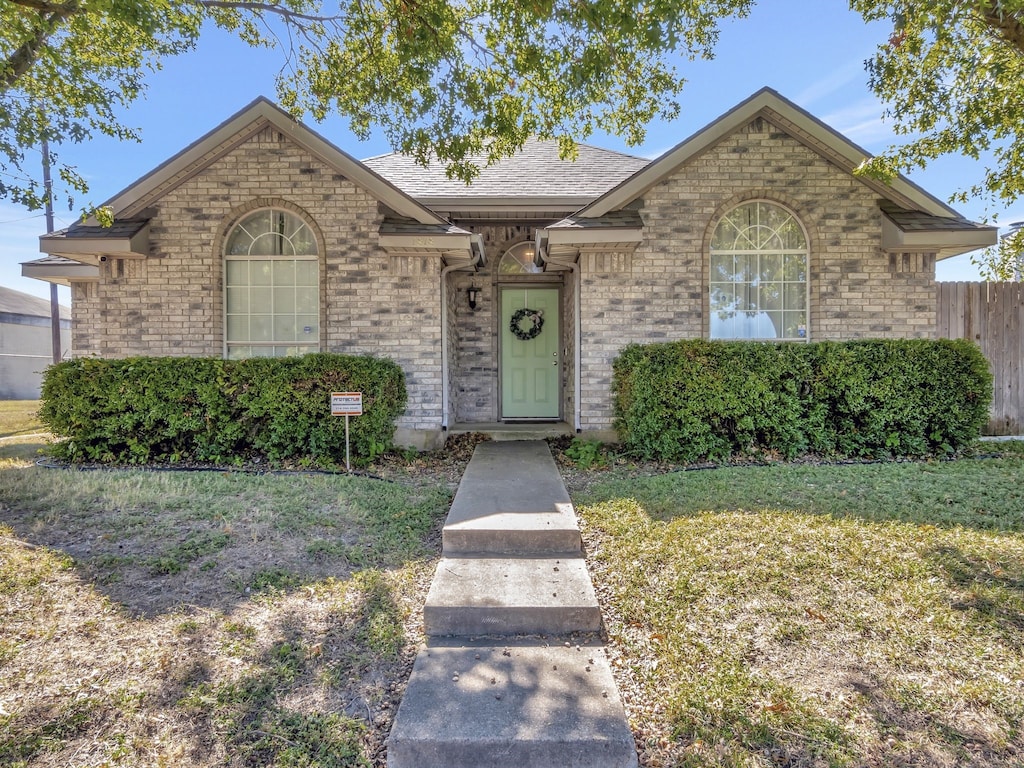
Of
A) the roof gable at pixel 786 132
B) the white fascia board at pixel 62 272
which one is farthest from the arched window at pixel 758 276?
the white fascia board at pixel 62 272

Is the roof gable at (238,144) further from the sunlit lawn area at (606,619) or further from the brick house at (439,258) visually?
the sunlit lawn area at (606,619)

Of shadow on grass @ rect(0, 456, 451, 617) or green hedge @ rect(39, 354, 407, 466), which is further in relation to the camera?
green hedge @ rect(39, 354, 407, 466)

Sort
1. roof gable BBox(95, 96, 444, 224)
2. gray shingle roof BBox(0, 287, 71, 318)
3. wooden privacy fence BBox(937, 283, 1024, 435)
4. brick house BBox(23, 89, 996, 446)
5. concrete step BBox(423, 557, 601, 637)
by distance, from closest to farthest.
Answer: concrete step BBox(423, 557, 601, 637), roof gable BBox(95, 96, 444, 224), brick house BBox(23, 89, 996, 446), wooden privacy fence BBox(937, 283, 1024, 435), gray shingle roof BBox(0, 287, 71, 318)

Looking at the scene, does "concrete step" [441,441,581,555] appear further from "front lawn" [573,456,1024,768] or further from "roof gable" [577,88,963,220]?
"roof gable" [577,88,963,220]

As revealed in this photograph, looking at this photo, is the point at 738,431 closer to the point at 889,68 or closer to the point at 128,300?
the point at 889,68

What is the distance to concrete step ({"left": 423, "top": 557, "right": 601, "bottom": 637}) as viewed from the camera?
10.0 ft

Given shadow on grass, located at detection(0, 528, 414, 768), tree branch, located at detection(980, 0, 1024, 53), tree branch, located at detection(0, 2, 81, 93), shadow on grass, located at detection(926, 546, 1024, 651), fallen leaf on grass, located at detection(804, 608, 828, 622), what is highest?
tree branch, located at detection(0, 2, 81, 93)

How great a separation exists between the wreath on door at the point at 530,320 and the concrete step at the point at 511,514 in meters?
3.93

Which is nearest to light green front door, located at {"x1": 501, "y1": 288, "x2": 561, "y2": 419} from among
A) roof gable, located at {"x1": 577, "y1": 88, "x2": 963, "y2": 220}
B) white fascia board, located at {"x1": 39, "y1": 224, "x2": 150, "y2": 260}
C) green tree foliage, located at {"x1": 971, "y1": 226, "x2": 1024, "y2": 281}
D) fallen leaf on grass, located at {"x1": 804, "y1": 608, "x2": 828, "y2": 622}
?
roof gable, located at {"x1": 577, "y1": 88, "x2": 963, "y2": 220}

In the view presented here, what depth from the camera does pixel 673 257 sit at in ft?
25.1

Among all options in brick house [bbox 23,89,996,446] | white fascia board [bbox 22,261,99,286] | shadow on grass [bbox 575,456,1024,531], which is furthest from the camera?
white fascia board [bbox 22,261,99,286]

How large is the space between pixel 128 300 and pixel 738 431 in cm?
884

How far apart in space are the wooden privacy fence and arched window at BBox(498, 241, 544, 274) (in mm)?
6551

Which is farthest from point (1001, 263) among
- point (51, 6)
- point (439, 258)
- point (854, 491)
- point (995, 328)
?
point (51, 6)
